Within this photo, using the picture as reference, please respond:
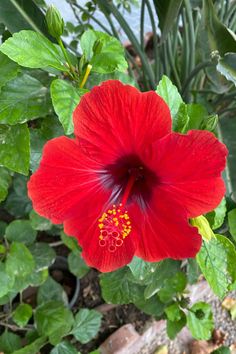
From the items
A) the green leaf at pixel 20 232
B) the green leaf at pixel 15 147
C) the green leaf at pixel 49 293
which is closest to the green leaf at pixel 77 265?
the green leaf at pixel 49 293

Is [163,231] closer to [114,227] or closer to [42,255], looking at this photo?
[114,227]

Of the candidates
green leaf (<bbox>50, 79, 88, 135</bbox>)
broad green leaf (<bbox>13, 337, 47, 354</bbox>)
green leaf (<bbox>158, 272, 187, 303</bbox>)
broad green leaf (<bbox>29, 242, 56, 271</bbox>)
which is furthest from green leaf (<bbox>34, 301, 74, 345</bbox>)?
green leaf (<bbox>50, 79, 88, 135</bbox>)

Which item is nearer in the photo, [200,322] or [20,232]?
→ [20,232]

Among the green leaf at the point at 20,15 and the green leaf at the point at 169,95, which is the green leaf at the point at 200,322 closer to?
the green leaf at the point at 169,95

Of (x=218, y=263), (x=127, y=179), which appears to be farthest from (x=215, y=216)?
(x=127, y=179)

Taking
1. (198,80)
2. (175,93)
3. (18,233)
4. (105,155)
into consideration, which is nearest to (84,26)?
(198,80)

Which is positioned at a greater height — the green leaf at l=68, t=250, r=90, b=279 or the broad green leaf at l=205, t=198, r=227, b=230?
the broad green leaf at l=205, t=198, r=227, b=230

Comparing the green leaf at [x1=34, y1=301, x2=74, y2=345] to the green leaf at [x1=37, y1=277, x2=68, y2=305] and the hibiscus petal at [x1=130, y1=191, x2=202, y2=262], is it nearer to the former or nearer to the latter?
the green leaf at [x1=37, y1=277, x2=68, y2=305]
